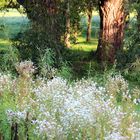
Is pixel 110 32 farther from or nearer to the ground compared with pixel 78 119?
nearer to the ground

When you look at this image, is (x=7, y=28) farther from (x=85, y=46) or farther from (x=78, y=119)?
(x=85, y=46)

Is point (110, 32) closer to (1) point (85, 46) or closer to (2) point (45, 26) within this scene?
(2) point (45, 26)

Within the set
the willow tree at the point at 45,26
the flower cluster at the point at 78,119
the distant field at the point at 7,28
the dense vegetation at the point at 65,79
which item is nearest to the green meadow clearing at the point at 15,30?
the distant field at the point at 7,28

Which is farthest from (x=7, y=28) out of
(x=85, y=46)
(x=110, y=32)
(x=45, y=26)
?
(x=85, y=46)

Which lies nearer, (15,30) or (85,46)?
(85,46)

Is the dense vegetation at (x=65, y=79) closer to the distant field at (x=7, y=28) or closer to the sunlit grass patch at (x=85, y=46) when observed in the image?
the distant field at (x=7, y=28)

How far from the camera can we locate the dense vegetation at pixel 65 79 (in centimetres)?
529

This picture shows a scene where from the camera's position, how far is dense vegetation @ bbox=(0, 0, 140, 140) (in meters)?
5.29

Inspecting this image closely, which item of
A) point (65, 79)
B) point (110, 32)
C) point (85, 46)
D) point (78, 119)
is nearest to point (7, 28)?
point (110, 32)

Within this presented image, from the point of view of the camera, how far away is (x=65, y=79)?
10172mm

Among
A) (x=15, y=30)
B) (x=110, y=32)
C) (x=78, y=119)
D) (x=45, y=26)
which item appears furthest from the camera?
(x=15, y=30)

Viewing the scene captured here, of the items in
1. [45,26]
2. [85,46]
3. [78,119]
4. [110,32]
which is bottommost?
[85,46]

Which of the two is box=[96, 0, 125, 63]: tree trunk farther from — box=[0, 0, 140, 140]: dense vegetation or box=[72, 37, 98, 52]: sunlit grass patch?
box=[72, 37, 98, 52]: sunlit grass patch

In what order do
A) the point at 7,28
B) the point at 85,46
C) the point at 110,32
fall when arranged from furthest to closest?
the point at 85,46 < the point at 110,32 < the point at 7,28
